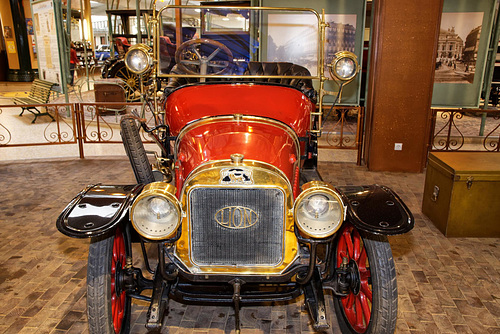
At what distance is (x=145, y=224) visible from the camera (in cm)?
197

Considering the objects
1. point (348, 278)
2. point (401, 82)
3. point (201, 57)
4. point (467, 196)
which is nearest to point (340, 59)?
point (201, 57)

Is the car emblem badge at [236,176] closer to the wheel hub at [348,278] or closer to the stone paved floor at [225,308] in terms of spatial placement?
the wheel hub at [348,278]

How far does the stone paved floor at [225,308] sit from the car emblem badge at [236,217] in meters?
0.84

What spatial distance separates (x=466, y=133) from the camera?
25.9 feet

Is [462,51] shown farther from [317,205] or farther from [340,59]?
[317,205]

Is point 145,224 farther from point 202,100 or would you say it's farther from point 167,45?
point 167,45

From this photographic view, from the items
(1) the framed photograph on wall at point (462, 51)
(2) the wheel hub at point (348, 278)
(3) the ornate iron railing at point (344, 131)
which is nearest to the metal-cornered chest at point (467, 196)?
(3) the ornate iron railing at point (344, 131)

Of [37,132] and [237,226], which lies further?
[37,132]

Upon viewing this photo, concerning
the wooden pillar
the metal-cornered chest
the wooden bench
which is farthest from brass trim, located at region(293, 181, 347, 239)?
the wooden bench

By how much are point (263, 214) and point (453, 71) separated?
6.91 meters

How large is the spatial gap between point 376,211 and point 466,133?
679 centimetres

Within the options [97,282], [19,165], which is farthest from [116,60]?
[97,282]

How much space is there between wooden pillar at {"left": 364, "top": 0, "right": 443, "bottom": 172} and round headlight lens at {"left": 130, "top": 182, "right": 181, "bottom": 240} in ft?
13.1

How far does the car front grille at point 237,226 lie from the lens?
200 cm
